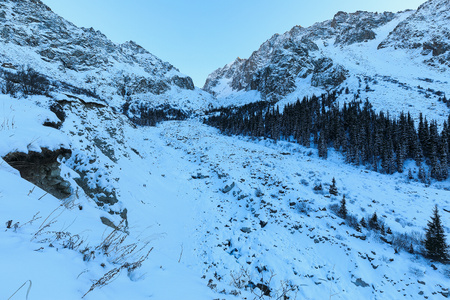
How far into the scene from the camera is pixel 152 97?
445 ft

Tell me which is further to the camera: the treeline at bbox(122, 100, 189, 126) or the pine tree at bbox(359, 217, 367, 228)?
the treeline at bbox(122, 100, 189, 126)

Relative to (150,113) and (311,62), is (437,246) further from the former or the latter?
(311,62)

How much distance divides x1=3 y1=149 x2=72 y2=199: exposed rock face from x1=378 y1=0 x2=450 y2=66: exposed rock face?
144471 millimetres

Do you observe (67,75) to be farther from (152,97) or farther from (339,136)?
(339,136)

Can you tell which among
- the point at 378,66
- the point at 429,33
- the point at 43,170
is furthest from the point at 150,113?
the point at 429,33

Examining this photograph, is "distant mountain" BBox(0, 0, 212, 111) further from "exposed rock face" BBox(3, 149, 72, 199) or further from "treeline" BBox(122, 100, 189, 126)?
"exposed rock face" BBox(3, 149, 72, 199)

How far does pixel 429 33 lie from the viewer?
11088 centimetres

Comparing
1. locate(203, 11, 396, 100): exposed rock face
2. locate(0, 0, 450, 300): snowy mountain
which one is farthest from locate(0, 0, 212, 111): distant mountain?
locate(0, 0, 450, 300): snowy mountain

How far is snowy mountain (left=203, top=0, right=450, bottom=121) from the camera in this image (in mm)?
64938

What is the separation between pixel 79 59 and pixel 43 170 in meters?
159

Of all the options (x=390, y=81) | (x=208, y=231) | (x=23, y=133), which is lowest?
(x=208, y=231)

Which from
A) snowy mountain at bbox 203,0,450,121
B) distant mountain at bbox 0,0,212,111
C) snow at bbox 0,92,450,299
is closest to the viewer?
snow at bbox 0,92,450,299

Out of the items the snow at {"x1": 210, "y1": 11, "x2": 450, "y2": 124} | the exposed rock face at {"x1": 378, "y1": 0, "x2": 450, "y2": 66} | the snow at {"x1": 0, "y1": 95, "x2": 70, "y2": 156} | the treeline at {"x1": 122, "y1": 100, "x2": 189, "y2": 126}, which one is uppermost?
the exposed rock face at {"x1": 378, "y1": 0, "x2": 450, "y2": 66}

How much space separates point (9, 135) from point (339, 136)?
169 ft
